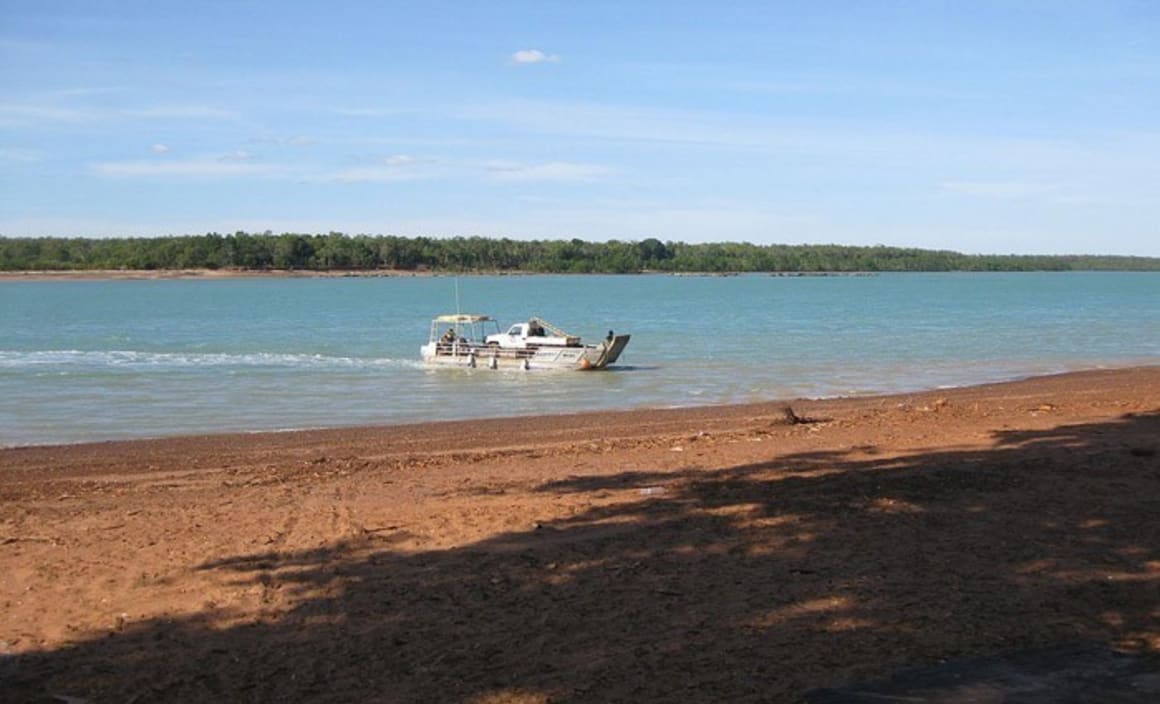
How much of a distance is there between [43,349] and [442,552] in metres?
44.5

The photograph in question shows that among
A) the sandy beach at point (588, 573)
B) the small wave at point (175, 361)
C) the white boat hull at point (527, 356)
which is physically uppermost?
the sandy beach at point (588, 573)

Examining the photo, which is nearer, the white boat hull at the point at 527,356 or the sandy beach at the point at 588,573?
the sandy beach at the point at 588,573

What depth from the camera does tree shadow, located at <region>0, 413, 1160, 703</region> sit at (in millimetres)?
6297

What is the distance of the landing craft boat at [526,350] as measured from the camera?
3650cm

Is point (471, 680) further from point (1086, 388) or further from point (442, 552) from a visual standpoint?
point (1086, 388)

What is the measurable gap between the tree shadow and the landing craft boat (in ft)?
85.1

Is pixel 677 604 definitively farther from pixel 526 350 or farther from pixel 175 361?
pixel 175 361

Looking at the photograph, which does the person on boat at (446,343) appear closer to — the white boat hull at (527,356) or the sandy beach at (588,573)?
the white boat hull at (527,356)

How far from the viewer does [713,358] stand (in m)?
41.0

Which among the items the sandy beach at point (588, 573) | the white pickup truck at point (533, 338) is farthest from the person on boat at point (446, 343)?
the sandy beach at point (588, 573)

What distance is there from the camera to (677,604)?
742cm

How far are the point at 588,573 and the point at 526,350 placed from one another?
97.0ft

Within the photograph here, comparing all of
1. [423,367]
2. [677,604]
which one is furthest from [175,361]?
[677,604]

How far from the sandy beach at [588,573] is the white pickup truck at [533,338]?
23.1m
